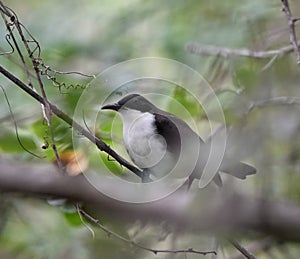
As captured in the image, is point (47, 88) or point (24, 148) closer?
point (24, 148)

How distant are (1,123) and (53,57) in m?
0.76

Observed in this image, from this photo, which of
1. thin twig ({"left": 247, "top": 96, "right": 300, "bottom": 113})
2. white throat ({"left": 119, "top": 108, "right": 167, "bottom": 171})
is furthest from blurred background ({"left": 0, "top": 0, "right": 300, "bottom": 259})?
white throat ({"left": 119, "top": 108, "right": 167, "bottom": 171})

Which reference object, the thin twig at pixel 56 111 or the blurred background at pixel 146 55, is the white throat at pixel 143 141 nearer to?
the blurred background at pixel 146 55

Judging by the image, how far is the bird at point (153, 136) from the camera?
6.54ft

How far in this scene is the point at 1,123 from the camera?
1832 millimetres

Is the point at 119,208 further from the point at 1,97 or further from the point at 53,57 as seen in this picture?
the point at 53,57

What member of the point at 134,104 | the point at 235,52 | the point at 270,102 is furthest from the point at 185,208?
the point at 235,52

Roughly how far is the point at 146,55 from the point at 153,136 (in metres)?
1.19

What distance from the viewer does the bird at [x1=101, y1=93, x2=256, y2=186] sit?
1992 millimetres

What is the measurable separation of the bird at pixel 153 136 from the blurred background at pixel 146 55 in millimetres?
95

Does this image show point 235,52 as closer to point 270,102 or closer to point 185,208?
point 270,102

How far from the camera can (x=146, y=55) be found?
3.23m

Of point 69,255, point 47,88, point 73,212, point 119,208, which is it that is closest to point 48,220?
point 69,255

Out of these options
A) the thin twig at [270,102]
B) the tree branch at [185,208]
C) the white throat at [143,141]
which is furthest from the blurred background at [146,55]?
the tree branch at [185,208]
